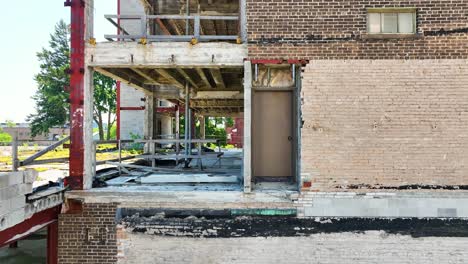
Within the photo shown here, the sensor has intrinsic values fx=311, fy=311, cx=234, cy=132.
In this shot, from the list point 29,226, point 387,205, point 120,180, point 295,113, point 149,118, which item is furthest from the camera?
point 149,118

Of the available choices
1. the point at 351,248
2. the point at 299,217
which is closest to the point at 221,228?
the point at 299,217

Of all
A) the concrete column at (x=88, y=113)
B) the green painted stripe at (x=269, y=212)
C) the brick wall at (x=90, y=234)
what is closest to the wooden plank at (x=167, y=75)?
the concrete column at (x=88, y=113)

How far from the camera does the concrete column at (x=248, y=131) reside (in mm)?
6500

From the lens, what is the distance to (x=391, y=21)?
6719mm

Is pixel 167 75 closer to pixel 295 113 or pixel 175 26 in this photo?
pixel 175 26

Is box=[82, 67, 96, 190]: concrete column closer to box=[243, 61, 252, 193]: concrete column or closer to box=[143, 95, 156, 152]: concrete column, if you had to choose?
box=[243, 61, 252, 193]: concrete column

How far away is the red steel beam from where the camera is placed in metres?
5.14

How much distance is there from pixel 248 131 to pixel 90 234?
405 cm

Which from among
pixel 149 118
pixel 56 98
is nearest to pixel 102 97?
pixel 56 98

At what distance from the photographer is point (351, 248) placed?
6488mm

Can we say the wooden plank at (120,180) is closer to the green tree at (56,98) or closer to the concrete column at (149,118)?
the concrete column at (149,118)

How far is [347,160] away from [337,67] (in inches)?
77.6

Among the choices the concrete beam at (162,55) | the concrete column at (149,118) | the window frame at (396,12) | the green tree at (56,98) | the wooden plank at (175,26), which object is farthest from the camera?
the green tree at (56,98)

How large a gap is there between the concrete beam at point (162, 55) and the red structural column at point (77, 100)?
0.22 m
